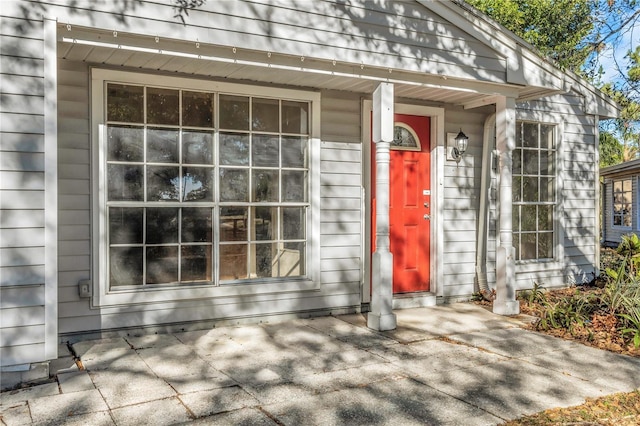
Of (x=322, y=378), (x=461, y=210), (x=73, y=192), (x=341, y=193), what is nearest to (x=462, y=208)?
(x=461, y=210)

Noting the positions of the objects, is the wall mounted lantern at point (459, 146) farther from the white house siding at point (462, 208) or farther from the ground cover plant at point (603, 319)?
the ground cover plant at point (603, 319)

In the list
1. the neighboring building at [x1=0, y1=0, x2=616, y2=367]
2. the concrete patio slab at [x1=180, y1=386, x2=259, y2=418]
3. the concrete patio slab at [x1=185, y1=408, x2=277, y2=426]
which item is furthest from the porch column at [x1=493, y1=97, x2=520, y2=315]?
the concrete patio slab at [x1=185, y1=408, x2=277, y2=426]

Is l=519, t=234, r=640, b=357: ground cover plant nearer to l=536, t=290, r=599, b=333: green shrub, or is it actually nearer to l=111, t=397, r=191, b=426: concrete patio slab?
l=536, t=290, r=599, b=333: green shrub

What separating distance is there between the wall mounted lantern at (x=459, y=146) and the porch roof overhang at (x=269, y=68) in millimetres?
402

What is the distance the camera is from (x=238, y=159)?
5027 millimetres

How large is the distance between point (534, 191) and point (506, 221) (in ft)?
5.09

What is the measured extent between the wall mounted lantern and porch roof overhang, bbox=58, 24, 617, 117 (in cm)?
40

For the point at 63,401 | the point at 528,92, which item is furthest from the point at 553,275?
the point at 63,401

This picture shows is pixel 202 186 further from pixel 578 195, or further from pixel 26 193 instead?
pixel 578 195

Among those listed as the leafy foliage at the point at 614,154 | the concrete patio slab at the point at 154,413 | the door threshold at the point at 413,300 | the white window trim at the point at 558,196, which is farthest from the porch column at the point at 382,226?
the leafy foliage at the point at 614,154

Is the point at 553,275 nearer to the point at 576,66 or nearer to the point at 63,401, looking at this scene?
the point at 576,66

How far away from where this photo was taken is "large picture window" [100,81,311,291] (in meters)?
4.52

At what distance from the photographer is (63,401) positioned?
10.1 ft

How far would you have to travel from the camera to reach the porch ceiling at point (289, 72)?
4.07 metres
